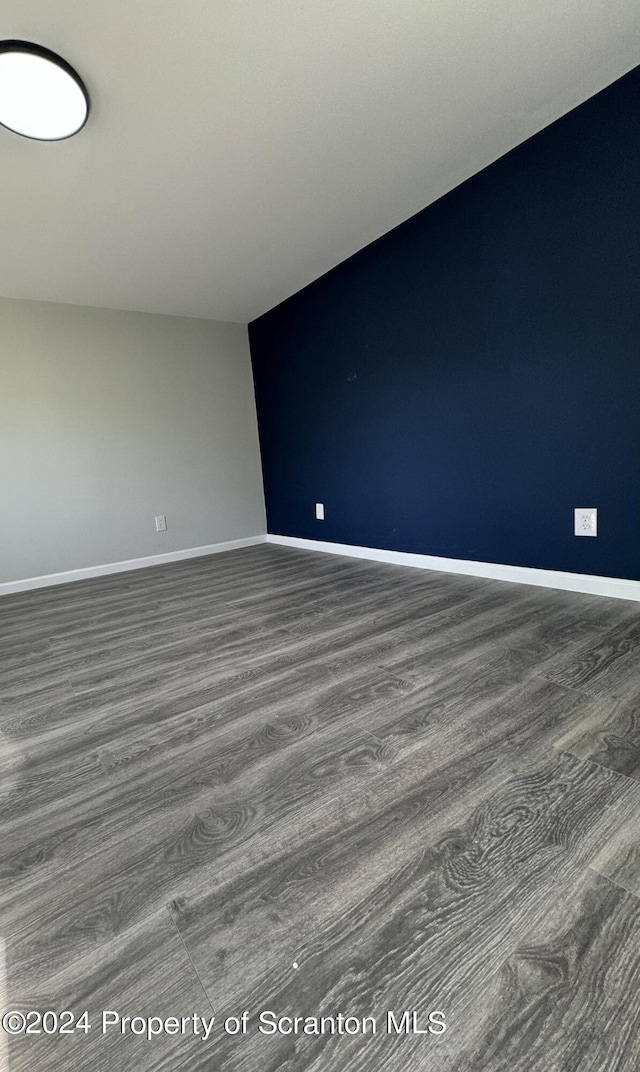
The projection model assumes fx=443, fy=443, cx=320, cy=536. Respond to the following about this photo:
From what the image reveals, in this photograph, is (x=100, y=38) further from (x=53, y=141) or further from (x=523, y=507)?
(x=523, y=507)

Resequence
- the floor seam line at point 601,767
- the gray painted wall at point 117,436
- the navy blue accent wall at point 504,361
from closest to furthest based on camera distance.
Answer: the floor seam line at point 601,767 → the navy blue accent wall at point 504,361 → the gray painted wall at point 117,436

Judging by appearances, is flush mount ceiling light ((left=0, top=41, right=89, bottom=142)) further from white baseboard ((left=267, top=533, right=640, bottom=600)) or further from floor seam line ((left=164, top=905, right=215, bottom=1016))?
white baseboard ((left=267, top=533, right=640, bottom=600))

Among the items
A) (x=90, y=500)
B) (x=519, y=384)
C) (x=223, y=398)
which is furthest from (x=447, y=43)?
(x=90, y=500)

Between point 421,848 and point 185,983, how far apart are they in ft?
1.44

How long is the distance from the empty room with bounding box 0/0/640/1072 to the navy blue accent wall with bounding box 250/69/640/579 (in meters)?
0.02

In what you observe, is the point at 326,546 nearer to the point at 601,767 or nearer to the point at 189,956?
the point at 601,767

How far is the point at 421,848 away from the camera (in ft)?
2.76

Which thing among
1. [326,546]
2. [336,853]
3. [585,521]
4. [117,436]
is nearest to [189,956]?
A: [336,853]

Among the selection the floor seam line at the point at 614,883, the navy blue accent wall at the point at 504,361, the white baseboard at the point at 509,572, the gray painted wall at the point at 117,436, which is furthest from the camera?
the gray painted wall at the point at 117,436

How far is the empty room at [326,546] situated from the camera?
2.15 ft

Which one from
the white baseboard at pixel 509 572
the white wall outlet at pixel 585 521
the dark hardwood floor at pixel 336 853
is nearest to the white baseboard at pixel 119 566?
the white baseboard at pixel 509 572

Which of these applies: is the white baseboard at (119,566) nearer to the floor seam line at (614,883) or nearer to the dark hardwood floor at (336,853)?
the dark hardwood floor at (336,853)

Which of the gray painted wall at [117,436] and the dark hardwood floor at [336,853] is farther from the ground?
the gray painted wall at [117,436]

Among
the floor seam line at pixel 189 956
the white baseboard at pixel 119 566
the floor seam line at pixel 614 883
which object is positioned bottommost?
the floor seam line at pixel 189 956
